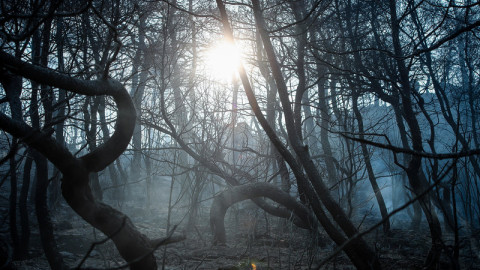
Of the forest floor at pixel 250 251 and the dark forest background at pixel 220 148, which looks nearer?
the dark forest background at pixel 220 148

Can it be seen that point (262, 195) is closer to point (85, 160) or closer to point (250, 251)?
point (250, 251)

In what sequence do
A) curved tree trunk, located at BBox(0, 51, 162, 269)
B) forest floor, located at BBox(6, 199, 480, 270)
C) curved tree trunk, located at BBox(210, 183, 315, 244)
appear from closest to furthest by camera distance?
curved tree trunk, located at BBox(0, 51, 162, 269)
forest floor, located at BBox(6, 199, 480, 270)
curved tree trunk, located at BBox(210, 183, 315, 244)

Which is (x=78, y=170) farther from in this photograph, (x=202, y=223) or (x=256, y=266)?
(x=202, y=223)

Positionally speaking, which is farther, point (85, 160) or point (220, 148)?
point (220, 148)

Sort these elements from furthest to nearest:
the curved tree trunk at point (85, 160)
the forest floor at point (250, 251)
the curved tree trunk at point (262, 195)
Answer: the curved tree trunk at point (262, 195) → the forest floor at point (250, 251) → the curved tree trunk at point (85, 160)

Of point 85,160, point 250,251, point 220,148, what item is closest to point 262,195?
point 220,148

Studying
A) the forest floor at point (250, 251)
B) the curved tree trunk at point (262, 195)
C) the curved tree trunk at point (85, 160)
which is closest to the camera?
the curved tree trunk at point (85, 160)

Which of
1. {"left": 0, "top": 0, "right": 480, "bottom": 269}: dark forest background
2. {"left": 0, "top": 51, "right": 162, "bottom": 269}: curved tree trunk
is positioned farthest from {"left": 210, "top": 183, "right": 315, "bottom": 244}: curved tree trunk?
{"left": 0, "top": 51, "right": 162, "bottom": 269}: curved tree trunk

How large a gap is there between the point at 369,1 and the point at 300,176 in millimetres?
5167

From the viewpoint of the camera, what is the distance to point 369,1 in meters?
6.52

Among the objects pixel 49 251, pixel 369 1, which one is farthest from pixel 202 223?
pixel 369 1

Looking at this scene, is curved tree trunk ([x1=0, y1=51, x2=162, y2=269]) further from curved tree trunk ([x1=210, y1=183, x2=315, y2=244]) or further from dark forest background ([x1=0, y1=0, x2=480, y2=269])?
curved tree trunk ([x1=210, y1=183, x2=315, y2=244])

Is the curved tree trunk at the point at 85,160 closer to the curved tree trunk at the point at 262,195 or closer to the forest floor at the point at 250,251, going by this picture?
the forest floor at the point at 250,251

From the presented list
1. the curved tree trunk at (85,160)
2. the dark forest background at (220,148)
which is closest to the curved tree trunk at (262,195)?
the dark forest background at (220,148)
